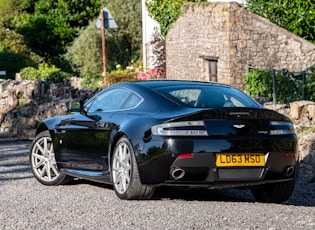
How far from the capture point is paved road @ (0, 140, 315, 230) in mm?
8094

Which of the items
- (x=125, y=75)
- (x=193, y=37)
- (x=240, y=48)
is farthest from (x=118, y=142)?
(x=125, y=75)

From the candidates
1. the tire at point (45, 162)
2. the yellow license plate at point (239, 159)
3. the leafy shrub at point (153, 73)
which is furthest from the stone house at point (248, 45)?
the yellow license plate at point (239, 159)

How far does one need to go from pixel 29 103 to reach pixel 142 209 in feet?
59.3

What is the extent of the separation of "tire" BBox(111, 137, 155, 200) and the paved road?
10 centimetres

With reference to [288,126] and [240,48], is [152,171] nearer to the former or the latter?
[288,126]

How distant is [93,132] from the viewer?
10.6m

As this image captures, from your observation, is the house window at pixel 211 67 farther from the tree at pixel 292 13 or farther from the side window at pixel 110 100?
the side window at pixel 110 100

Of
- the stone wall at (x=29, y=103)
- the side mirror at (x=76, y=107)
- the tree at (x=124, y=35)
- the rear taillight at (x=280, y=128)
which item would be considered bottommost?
the stone wall at (x=29, y=103)

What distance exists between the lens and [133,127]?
9656mm

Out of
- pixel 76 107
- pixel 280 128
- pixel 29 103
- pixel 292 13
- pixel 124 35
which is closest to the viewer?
pixel 280 128

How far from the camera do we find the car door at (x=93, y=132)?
33.9 ft

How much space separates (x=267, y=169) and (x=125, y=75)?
26491 millimetres

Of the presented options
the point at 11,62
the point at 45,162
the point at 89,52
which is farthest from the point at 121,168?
the point at 11,62

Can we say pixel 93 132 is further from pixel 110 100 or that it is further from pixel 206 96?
pixel 206 96
